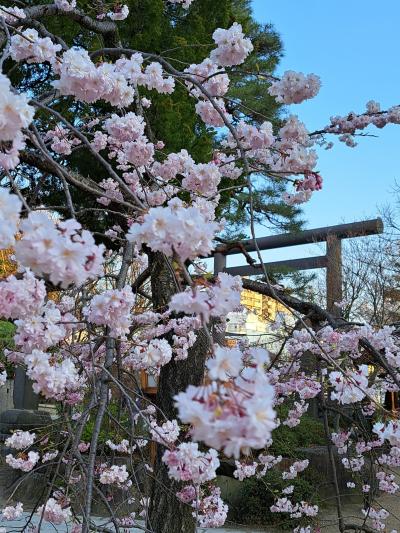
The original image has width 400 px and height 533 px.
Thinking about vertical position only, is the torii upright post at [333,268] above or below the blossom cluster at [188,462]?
above

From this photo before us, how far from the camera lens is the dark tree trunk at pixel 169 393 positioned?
9.65 feet

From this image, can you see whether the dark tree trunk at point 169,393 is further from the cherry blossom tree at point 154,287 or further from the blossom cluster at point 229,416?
the blossom cluster at point 229,416

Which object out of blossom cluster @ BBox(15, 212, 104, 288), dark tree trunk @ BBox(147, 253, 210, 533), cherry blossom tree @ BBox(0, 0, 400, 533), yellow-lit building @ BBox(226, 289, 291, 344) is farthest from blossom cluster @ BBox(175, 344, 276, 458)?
yellow-lit building @ BBox(226, 289, 291, 344)

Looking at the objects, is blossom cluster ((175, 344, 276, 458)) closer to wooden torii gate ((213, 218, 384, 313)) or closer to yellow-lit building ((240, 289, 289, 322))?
yellow-lit building ((240, 289, 289, 322))

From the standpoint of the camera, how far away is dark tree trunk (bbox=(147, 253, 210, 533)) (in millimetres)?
2941

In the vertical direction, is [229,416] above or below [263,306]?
below

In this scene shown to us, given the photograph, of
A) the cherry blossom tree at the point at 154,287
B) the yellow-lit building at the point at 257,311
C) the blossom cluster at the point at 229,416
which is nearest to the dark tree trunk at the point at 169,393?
the cherry blossom tree at the point at 154,287

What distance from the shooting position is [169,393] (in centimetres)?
321

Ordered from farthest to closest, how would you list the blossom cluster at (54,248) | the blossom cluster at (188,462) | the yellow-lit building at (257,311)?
the yellow-lit building at (257,311)
the blossom cluster at (188,462)
the blossom cluster at (54,248)

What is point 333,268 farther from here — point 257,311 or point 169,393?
point 169,393

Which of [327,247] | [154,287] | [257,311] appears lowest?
[154,287]

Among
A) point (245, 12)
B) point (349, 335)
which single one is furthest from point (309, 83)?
point (245, 12)

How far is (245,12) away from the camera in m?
9.08

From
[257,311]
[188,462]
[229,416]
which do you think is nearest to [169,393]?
[188,462]
